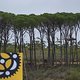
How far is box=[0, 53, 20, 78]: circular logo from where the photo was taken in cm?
968

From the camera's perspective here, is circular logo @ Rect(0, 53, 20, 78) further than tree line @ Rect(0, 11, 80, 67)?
No

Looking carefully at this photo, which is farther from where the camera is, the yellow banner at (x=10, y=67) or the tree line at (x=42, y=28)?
the tree line at (x=42, y=28)

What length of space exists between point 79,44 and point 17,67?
3263 cm

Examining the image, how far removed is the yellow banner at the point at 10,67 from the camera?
9672mm

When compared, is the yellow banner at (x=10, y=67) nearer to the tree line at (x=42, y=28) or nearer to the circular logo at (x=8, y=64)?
the circular logo at (x=8, y=64)


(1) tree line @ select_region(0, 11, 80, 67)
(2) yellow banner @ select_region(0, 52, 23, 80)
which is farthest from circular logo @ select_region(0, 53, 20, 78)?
(1) tree line @ select_region(0, 11, 80, 67)

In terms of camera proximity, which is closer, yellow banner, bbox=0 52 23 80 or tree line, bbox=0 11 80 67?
yellow banner, bbox=0 52 23 80

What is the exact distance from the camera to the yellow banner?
9672 mm

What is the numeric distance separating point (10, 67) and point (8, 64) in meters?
0.12

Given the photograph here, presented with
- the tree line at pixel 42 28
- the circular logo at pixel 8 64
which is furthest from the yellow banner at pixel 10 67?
the tree line at pixel 42 28

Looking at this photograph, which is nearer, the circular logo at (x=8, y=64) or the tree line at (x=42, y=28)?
the circular logo at (x=8, y=64)

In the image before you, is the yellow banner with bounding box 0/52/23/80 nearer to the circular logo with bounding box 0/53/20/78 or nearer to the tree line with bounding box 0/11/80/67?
the circular logo with bounding box 0/53/20/78

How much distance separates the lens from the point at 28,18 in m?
35.2

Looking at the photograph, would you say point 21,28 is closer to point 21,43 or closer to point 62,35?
point 21,43
